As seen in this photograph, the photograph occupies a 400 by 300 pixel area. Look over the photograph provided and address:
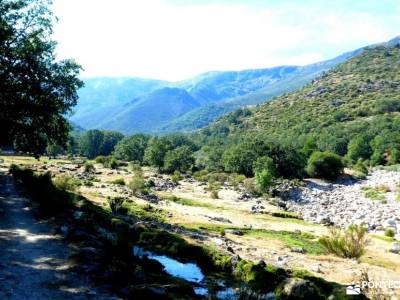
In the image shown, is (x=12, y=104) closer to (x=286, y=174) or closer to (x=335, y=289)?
(x=335, y=289)

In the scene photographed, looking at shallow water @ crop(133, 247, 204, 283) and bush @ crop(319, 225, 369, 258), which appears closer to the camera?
shallow water @ crop(133, 247, 204, 283)

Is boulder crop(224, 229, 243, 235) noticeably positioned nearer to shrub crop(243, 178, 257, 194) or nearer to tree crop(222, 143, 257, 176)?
shrub crop(243, 178, 257, 194)

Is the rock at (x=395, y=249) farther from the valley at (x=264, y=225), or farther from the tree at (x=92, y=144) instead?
the tree at (x=92, y=144)

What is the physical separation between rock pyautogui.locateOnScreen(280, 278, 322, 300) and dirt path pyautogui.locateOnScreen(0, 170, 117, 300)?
663 cm

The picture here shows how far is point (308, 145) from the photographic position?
412 ft

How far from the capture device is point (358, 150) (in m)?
134

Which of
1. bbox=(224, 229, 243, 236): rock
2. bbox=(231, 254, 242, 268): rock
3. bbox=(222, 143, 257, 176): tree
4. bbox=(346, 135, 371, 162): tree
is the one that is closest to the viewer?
bbox=(231, 254, 242, 268): rock

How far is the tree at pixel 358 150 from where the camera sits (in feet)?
440

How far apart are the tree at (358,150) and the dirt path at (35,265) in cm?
12462

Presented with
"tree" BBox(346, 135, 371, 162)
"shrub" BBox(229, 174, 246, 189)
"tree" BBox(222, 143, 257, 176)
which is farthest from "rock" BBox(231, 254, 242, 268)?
"tree" BBox(346, 135, 371, 162)

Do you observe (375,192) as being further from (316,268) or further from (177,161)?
(316,268)

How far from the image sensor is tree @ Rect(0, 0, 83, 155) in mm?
27766

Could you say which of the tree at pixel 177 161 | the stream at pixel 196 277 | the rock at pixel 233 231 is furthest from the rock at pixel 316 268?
the tree at pixel 177 161

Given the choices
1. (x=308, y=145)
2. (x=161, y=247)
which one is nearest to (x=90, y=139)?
(x=308, y=145)
